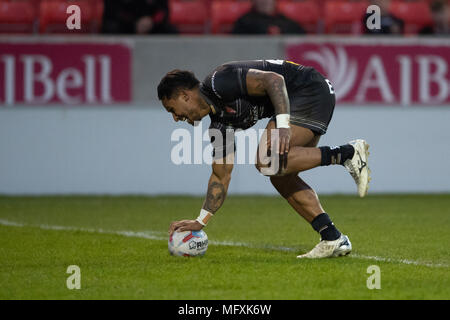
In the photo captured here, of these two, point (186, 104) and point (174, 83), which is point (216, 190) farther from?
point (174, 83)

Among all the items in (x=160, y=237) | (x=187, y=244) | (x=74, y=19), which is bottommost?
(x=160, y=237)

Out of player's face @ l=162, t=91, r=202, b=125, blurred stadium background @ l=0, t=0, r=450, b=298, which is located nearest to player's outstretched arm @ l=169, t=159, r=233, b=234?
player's face @ l=162, t=91, r=202, b=125

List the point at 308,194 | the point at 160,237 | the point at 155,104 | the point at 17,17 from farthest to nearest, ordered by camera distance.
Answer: the point at 17,17 < the point at 155,104 < the point at 160,237 < the point at 308,194

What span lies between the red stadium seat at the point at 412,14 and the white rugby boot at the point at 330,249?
8.11m

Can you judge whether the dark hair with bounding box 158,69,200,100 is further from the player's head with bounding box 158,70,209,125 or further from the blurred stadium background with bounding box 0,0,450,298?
the blurred stadium background with bounding box 0,0,450,298

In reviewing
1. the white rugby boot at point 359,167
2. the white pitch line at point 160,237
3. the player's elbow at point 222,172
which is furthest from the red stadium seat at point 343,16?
the white rugby boot at point 359,167

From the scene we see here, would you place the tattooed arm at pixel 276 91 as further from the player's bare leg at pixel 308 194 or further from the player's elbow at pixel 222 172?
the player's elbow at pixel 222 172

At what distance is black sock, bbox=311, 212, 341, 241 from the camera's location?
6887 mm

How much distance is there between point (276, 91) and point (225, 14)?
783cm

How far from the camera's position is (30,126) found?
496 inches

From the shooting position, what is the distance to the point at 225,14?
46.1 ft

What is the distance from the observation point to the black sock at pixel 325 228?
22.6 ft

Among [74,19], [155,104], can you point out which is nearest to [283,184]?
[155,104]

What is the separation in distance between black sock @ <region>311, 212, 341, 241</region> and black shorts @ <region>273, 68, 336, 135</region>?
66cm
